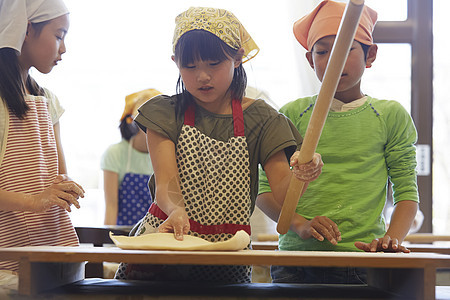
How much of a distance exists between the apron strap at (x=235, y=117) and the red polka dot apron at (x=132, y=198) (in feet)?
5.80

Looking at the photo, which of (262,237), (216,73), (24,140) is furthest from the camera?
(262,237)

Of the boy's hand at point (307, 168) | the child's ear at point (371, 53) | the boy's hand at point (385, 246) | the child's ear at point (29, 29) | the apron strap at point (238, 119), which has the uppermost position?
the child's ear at point (29, 29)

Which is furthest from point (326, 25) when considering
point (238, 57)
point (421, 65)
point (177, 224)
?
point (421, 65)

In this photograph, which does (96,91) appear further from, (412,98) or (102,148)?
(412,98)

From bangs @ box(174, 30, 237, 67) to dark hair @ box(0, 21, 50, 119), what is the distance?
1.49 feet

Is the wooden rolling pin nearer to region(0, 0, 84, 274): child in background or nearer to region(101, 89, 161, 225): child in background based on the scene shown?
region(0, 0, 84, 274): child in background

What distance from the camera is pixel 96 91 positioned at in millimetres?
3758

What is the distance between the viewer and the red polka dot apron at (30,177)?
1.45m

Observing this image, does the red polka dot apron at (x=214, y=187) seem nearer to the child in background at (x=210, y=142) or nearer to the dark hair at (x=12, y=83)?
the child in background at (x=210, y=142)

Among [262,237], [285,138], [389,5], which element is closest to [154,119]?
[285,138]

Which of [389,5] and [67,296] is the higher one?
[389,5]

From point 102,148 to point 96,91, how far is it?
0.38 metres

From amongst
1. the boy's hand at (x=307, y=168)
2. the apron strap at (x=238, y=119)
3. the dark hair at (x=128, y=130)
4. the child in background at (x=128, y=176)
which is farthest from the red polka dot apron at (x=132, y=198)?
the boy's hand at (x=307, y=168)

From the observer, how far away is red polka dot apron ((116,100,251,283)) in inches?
54.6
